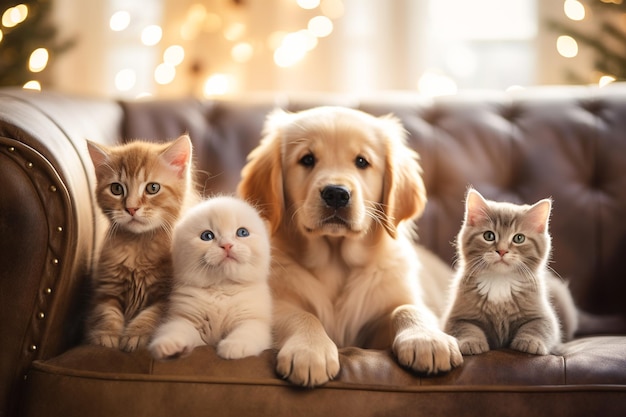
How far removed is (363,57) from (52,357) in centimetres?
257

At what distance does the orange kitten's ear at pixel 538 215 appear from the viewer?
1.67m

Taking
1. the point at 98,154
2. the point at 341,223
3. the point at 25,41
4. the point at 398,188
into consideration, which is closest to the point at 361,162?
the point at 398,188

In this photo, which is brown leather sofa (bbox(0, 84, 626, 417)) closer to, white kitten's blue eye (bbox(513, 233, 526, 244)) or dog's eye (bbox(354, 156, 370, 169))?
white kitten's blue eye (bbox(513, 233, 526, 244))

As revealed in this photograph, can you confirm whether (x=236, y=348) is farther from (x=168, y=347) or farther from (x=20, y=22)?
(x=20, y=22)

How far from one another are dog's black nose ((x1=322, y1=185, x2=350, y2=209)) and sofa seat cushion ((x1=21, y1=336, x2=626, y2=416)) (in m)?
0.49

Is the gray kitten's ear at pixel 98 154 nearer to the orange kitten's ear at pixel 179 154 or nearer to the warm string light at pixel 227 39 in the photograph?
the orange kitten's ear at pixel 179 154

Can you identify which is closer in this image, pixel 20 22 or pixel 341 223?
pixel 341 223

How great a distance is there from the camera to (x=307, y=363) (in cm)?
151

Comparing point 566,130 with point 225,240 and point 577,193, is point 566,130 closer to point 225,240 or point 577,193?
point 577,193

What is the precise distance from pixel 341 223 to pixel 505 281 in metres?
0.47

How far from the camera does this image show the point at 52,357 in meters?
1.64

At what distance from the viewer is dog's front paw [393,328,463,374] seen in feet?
5.04

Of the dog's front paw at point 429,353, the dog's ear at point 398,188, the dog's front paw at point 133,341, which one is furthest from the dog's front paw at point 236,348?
the dog's ear at point 398,188

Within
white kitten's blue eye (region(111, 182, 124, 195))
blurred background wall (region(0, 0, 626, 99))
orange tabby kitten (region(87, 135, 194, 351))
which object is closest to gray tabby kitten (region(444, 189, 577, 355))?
orange tabby kitten (region(87, 135, 194, 351))
